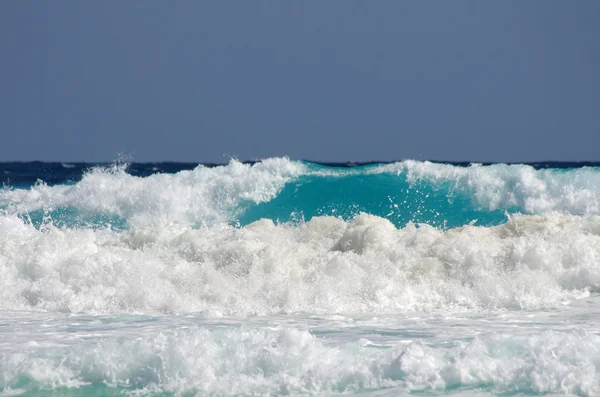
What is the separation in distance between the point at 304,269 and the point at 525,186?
9.06m

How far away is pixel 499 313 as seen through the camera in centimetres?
705

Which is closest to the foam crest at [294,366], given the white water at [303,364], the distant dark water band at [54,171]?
the white water at [303,364]

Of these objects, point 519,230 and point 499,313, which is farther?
point 519,230

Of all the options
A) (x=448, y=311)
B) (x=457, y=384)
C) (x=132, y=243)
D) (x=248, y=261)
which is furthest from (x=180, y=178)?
(x=457, y=384)

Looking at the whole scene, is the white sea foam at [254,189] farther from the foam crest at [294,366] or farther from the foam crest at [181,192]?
the foam crest at [294,366]

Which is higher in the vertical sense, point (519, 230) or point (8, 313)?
point (519, 230)

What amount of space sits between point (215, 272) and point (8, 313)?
2.12 m

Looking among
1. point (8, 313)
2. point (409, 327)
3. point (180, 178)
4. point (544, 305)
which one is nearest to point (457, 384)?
point (409, 327)

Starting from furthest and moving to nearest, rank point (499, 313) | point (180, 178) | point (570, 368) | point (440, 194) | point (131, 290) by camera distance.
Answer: point (180, 178) → point (440, 194) → point (131, 290) → point (499, 313) → point (570, 368)

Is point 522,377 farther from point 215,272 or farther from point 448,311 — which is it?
point 215,272

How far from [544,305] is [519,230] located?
2919 mm

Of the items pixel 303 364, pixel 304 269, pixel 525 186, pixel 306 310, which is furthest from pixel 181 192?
pixel 303 364

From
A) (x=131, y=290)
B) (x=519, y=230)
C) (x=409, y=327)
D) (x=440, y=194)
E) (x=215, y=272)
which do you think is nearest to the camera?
(x=409, y=327)

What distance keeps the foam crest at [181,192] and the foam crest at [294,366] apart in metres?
11.3
